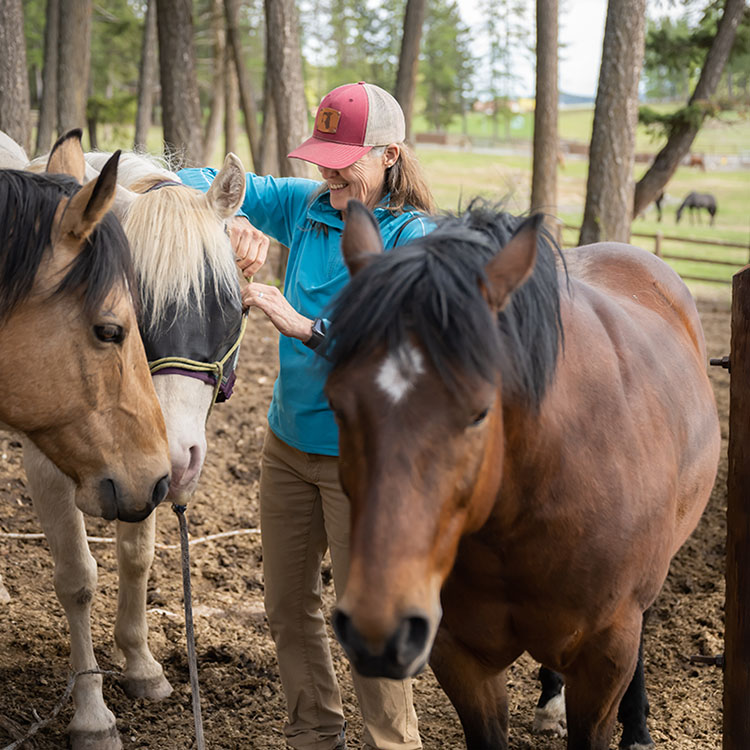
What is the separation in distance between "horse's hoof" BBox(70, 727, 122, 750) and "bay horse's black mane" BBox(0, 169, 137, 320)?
5.61ft

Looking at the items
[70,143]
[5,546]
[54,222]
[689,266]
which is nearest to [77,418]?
[54,222]

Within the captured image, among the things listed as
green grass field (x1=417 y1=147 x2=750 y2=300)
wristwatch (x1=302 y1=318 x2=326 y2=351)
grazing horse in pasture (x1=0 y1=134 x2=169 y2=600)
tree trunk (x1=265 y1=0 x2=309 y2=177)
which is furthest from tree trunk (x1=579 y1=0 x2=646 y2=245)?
green grass field (x1=417 y1=147 x2=750 y2=300)

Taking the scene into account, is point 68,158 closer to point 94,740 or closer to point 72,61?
point 94,740

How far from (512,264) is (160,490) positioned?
1.31 meters

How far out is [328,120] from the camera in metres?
2.61

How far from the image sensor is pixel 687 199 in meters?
29.9

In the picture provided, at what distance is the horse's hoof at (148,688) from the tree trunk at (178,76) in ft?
24.3

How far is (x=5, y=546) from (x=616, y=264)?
359cm

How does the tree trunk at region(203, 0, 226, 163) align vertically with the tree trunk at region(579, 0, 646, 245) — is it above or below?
above

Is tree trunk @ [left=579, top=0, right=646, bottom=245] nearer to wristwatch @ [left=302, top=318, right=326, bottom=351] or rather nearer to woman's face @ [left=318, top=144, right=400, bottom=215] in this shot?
woman's face @ [left=318, top=144, right=400, bottom=215]

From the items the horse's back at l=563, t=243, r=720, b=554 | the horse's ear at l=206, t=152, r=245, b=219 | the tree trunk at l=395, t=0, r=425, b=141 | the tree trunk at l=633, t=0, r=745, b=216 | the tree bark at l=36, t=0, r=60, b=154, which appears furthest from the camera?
the tree bark at l=36, t=0, r=60, b=154

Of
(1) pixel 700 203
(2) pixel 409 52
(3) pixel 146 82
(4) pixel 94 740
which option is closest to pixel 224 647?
(4) pixel 94 740

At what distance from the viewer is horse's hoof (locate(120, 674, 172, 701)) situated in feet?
11.5

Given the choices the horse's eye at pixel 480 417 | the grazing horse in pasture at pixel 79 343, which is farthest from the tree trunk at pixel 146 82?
the horse's eye at pixel 480 417
